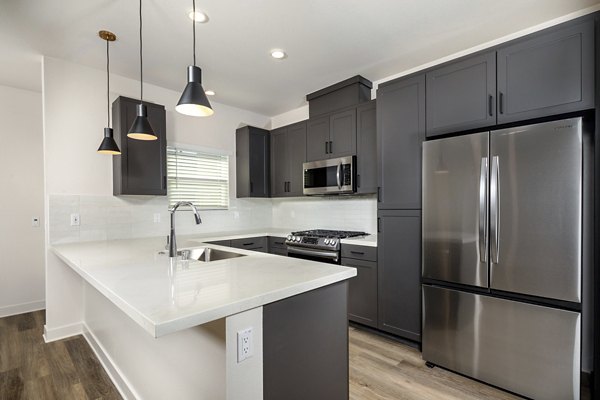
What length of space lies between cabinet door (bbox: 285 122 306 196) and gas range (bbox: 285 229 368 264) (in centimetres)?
74

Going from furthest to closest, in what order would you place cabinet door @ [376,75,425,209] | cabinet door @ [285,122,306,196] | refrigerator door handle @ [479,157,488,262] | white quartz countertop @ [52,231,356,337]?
1. cabinet door @ [285,122,306,196]
2. cabinet door @ [376,75,425,209]
3. refrigerator door handle @ [479,157,488,262]
4. white quartz countertop @ [52,231,356,337]

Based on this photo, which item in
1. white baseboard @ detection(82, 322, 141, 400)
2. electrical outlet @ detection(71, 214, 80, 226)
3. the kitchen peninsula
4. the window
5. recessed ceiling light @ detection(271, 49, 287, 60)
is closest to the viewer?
the kitchen peninsula

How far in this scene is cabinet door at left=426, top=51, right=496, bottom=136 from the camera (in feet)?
7.12

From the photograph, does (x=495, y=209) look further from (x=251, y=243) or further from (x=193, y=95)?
(x=251, y=243)

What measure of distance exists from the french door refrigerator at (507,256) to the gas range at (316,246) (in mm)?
960

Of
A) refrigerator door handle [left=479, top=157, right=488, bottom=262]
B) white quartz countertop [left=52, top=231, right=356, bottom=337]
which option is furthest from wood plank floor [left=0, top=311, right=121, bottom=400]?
refrigerator door handle [left=479, top=157, right=488, bottom=262]

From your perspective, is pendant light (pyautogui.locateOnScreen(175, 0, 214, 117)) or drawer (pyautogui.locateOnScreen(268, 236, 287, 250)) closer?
pendant light (pyautogui.locateOnScreen(175, 0, 214, 117))

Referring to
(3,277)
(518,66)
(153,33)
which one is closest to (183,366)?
(153,33)

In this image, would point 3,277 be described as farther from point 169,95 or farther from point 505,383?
point 505,383

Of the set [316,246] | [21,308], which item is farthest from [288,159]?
[21,308]

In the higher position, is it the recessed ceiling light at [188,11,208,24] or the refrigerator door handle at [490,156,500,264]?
the recessed ceiling light at [188,11,208,24]

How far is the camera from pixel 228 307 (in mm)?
1013

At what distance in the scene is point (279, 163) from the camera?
14.2 feet

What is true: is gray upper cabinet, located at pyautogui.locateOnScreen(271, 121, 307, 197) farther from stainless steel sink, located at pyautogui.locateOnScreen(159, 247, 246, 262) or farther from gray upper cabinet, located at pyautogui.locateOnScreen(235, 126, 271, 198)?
stainless steel sink, located at pyautogui.locateOnScreen(159, 247, 246, 262)
